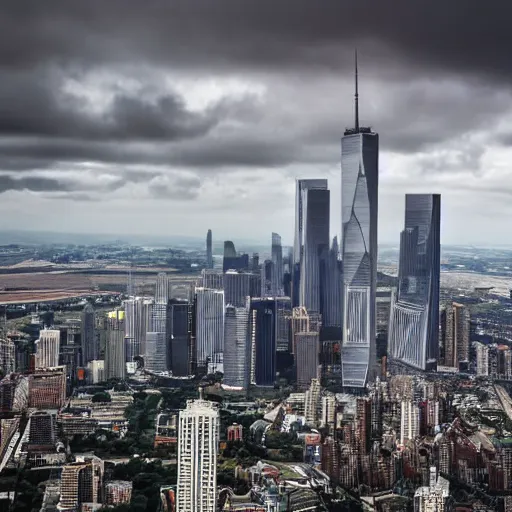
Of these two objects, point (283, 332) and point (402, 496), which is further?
point (283, 332)

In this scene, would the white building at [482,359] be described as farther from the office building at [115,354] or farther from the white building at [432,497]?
the office building at [115,354]

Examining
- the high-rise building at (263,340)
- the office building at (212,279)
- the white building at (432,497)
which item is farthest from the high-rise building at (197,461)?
the office building at (212,279)

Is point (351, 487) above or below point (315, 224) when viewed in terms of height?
below

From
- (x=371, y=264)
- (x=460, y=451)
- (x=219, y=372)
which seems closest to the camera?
(x=460, y=451)

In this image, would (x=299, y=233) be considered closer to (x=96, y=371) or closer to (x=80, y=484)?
(x=96, y=371)

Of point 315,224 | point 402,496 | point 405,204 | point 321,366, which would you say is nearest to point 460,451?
point 402,496

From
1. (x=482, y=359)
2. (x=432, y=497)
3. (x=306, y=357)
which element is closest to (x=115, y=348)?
(x=306, y=357)

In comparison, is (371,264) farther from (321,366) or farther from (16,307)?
(16,307)
